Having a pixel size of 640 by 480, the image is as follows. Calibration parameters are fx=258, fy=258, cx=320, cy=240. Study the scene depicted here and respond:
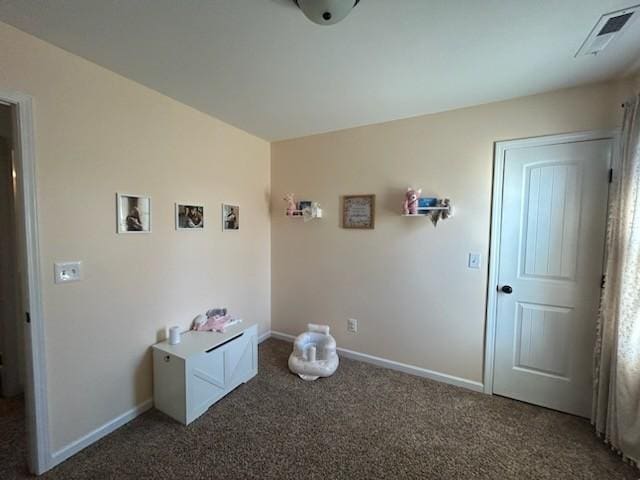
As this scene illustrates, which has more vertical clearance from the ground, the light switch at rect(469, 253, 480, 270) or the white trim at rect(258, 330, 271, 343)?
the light switch at rect(469, 253, 480, 270)

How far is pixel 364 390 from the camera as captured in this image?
7.29 feet

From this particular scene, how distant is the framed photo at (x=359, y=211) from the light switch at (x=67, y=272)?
2104 millimetres

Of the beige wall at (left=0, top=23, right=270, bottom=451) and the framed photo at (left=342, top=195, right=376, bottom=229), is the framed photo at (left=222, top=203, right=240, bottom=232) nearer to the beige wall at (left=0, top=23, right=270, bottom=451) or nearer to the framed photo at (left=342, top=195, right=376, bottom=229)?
the beige wall at (left=0, top=23, right=270, bottom=451)

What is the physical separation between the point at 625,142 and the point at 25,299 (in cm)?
360

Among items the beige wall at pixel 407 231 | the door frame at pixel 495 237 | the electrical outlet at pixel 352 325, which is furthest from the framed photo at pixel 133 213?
the door frame at pixel 495 237

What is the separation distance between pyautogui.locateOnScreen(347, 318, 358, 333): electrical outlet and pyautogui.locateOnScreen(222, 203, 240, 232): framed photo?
1550 millimetres

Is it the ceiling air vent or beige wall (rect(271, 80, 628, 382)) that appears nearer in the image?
the ceiling air vent

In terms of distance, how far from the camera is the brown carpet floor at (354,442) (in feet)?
4.87

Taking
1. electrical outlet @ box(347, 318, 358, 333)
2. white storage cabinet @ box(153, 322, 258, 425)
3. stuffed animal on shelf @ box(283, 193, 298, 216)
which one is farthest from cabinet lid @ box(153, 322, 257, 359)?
stuffed animal on shelf @ box(283, 193, 298, 216)

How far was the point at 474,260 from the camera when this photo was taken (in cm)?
218

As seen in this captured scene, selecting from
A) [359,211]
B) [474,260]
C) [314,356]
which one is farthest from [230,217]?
[474,260]

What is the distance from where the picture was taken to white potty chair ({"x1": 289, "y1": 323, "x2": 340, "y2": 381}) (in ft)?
7.77

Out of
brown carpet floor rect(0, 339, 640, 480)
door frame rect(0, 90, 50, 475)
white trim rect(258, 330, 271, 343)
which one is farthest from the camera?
white trim rect(258, 330, 271, 343)

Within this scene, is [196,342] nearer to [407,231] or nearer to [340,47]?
[407,231]
